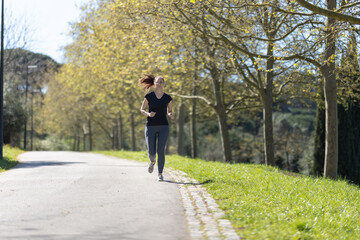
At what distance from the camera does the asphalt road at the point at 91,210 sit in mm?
4828

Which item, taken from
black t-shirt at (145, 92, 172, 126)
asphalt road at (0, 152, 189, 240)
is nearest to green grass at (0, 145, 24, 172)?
asphalt road at (0, 152, 189, 240)

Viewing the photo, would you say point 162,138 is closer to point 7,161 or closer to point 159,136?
point 159,136

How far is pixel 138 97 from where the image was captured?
95.6 ft

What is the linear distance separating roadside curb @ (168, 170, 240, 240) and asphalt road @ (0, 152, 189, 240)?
11 cm

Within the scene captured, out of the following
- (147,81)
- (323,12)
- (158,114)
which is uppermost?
(323,12)


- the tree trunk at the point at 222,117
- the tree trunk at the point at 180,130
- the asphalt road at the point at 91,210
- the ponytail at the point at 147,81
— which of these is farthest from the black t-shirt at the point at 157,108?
the tree trunk at the point at 180,130

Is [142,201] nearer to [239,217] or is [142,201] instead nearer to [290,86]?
[239,217]

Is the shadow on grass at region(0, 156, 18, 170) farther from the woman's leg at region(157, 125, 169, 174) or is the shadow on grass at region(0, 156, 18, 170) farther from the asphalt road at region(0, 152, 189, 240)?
the woman's leg at region(157, 125, 169, 174)

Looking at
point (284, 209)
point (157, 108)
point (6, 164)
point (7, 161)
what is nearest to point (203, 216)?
point (284, 209)

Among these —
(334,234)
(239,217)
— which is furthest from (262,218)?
(334,234)

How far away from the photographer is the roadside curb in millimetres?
4789

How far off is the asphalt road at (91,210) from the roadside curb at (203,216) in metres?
0.11

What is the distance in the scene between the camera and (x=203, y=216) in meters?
5.71

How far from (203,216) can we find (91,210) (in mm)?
1399
